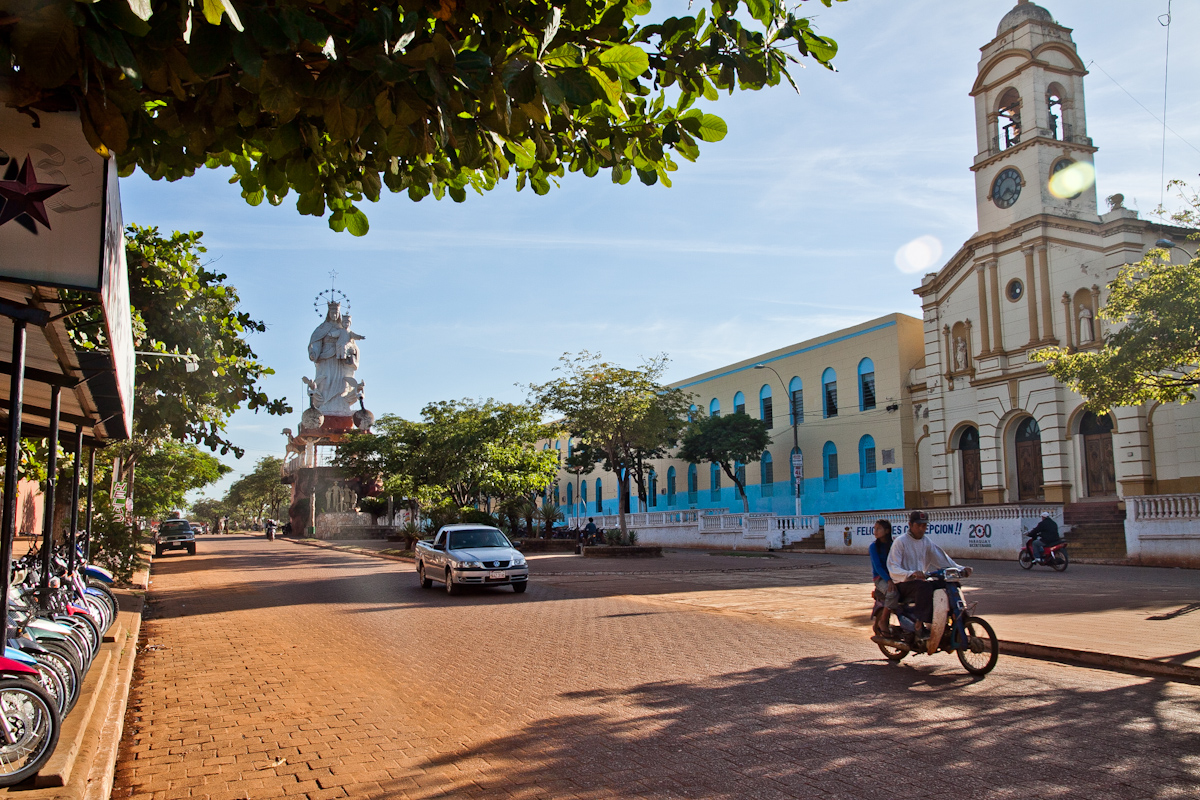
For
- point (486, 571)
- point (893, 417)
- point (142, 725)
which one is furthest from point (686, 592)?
point (893, 417)

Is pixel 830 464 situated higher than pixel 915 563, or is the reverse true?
pixel 830 464

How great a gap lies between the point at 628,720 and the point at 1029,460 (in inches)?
1222

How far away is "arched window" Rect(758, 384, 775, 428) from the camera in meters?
49.1

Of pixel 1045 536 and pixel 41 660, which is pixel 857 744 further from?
pixel 1045 536

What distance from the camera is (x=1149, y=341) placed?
18.3 m

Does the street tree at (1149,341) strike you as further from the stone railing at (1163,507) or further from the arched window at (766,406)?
the arched window at (766,406)

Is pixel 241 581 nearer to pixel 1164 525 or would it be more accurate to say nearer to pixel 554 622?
pixel 554 622

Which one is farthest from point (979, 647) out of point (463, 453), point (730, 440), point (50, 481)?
point (730, 440)

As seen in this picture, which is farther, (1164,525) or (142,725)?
(1164,525)

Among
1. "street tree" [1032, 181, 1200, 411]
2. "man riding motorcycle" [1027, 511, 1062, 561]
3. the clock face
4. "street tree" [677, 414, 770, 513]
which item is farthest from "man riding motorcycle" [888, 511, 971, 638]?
"street tree" [677, 414, 770, 513]

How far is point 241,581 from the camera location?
71.6 feet

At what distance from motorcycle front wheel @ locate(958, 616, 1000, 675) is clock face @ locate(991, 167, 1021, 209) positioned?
30.7m

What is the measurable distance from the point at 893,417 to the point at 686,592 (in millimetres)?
25936

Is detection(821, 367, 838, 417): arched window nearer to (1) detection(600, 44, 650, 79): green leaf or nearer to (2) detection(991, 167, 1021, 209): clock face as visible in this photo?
(2) detection(991, 167, 1021, 209): clock face
